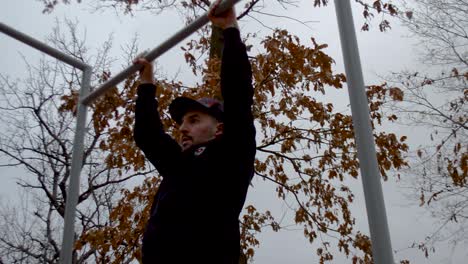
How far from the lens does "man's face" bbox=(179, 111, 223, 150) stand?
1.88m

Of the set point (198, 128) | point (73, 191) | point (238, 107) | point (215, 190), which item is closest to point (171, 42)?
point (198, 128)

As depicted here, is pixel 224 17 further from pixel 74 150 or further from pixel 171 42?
pixel 74 150

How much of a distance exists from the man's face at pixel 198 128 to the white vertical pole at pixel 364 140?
657 mm

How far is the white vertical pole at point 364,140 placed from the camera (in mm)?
1298

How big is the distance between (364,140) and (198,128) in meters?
0.77

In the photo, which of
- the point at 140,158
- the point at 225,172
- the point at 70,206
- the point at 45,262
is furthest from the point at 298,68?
the point at 45,262

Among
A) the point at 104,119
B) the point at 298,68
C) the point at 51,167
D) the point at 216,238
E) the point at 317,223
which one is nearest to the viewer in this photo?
the point at 216,238

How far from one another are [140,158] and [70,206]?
6.76 ft

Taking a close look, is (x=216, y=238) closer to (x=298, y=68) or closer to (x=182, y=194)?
(x=182, y=194)

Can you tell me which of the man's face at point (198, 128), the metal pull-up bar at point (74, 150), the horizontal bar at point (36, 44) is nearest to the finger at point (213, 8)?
the man's face at point (198, 128)

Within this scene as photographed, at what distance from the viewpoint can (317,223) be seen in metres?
5.57

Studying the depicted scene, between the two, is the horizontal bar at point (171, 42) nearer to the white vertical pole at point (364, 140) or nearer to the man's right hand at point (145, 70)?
the man's right hand at point (145, 70)

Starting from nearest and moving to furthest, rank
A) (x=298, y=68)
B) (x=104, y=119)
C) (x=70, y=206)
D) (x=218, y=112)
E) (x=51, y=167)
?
(x=218, y=112) → (x=70, y=206) → (x=298, y=68) → (x=104, y=119) → (x=51, y=167)

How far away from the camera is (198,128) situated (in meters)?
1.91
